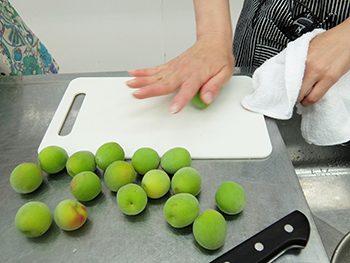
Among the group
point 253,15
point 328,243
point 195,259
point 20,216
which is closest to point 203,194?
point 195,259

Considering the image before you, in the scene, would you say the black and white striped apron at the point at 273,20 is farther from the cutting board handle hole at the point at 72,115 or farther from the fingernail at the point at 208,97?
the cutting board handle hole at the point at 72,115

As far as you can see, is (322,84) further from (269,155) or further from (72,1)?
(72,1)

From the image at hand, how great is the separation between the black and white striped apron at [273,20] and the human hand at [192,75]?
0.62 feet

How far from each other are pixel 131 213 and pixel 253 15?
2.83 ft

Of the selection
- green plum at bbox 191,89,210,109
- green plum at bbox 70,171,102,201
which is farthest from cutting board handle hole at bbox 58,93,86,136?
green plum at bbox 191,89,210,109

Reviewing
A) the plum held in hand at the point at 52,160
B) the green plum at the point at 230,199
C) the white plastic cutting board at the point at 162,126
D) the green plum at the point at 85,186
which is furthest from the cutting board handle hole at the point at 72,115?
the green plum at the point at 230,199

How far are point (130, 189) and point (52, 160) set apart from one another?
214 mm

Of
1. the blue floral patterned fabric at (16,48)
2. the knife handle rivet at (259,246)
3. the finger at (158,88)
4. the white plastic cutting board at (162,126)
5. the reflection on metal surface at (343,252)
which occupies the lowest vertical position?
the reflection on metal surface at (343,252)

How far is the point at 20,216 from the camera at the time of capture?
500mm

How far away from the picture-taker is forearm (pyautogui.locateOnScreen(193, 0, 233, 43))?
0.92 meters

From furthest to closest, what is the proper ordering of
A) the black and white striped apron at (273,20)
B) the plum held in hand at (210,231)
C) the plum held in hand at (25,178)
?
the black and white striped apron at (273,20) → the plum held in hand at (25,178) → the plum held in hand at (210,231)

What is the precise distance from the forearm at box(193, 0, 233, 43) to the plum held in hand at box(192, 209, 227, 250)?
640 mm

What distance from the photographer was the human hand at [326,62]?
0.70 meters

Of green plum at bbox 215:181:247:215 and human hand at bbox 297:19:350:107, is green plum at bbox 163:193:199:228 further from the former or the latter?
human hand at bbox 297:19:350:107
